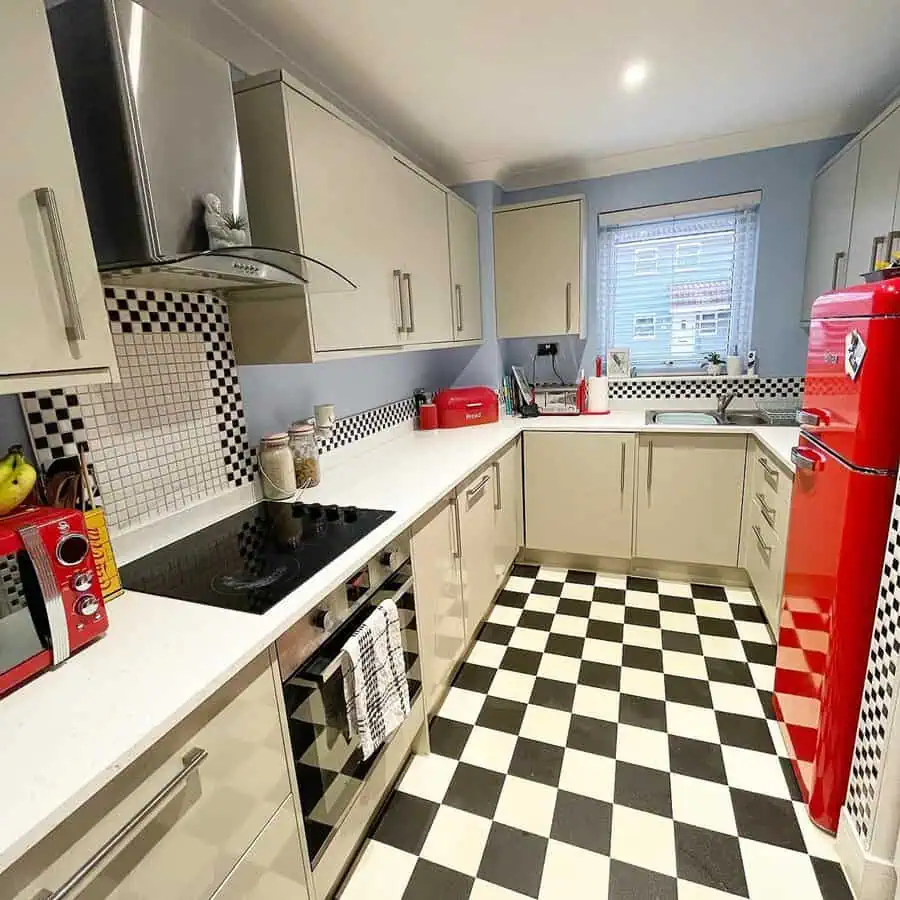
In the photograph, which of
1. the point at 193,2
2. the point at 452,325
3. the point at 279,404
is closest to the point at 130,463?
the point at 279,404

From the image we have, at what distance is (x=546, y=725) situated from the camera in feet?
5.58

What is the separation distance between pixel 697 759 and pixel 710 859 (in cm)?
32

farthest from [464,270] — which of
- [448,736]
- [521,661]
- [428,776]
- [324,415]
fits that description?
[428,776]

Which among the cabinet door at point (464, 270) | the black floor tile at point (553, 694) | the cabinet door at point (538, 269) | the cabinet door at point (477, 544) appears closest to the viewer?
the black floor tile at point (553, 694)

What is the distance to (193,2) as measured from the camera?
1.34 meters

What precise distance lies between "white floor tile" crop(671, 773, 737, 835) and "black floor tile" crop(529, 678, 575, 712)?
1.32 feet

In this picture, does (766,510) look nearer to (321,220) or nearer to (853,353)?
(853,353)

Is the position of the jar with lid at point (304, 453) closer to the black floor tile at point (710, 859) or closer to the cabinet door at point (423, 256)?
the cabinet door at point (423, 256)

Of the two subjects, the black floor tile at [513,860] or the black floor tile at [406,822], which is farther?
the black floor tile at [406,822]

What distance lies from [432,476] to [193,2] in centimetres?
153

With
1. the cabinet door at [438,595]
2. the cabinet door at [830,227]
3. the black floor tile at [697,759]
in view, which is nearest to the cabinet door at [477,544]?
the cabinet door at [438,595]

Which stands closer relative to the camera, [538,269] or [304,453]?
[304,453]

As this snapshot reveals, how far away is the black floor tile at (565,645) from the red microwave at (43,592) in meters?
1.72

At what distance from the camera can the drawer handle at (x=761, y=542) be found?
6.86 ft
